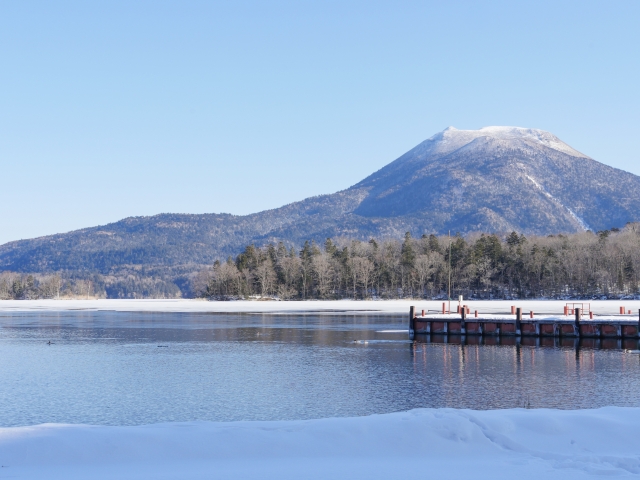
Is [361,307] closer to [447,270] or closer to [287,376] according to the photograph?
[447,270]

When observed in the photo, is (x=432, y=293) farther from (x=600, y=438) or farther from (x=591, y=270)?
(x=600, y=438)

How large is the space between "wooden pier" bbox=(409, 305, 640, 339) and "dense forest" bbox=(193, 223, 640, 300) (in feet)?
245

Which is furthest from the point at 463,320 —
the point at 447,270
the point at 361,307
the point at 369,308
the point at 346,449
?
→ the point at 447,270

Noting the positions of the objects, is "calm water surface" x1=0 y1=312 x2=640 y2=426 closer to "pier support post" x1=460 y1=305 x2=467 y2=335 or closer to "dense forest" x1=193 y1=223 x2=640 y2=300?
"pier support post" x1=460 y1=305 x2=467 y2=335

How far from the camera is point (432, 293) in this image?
148 m

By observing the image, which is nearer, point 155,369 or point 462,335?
point 155,369

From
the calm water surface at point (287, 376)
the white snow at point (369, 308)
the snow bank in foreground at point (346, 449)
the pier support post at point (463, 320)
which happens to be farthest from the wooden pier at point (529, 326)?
the snow bank in foreground at point (346, 449)

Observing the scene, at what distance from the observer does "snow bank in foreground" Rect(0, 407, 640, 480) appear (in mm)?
12938

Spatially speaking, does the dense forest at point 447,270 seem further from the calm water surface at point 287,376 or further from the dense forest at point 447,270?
the calm water surface at point 287,376

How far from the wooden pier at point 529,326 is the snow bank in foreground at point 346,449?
118 feet

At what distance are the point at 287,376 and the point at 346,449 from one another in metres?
16.9

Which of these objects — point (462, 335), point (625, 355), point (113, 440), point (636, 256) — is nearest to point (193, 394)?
point (113, 440)

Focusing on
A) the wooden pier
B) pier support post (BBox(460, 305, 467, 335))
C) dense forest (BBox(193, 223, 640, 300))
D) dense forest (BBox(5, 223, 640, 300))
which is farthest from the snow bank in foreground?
dense forest (BBox(5, 223, 640, 300))

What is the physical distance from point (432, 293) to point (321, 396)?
125 m
